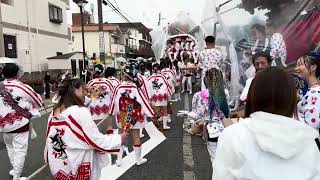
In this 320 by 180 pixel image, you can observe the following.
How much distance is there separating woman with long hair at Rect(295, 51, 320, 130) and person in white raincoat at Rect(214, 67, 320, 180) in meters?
1.61

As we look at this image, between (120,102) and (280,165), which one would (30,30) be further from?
(280,165)

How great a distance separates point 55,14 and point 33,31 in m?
4.84

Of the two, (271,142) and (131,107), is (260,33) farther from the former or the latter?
(271,142)

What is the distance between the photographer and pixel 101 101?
8227 millimetres

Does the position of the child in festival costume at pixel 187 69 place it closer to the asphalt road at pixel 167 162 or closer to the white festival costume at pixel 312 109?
the asphalt road at pixel 167 162

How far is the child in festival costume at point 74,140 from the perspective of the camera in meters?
3.65

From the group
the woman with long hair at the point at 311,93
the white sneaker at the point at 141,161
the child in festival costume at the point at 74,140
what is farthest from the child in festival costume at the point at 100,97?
the woman with long hair at the point at 311,93

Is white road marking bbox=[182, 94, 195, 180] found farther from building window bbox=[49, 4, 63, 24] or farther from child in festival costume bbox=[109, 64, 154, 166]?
building window bbox=[49, 4, 63, 24]

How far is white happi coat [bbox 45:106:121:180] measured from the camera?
364 centimetres

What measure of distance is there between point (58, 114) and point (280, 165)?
7.70 ft

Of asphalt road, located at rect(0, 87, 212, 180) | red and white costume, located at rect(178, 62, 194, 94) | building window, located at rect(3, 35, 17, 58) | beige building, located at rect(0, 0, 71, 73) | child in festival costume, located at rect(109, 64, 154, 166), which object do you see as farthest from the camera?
beige building, located at rect(0, 0, 71, 73)

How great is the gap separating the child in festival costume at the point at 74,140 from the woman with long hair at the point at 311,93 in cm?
168

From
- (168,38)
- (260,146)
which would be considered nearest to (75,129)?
(260,146)

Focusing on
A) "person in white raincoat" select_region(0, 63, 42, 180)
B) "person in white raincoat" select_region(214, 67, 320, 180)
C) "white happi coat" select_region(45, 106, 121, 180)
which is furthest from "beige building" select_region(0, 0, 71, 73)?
"person in white raincoat" select_region(214, 67, 320, 180)
